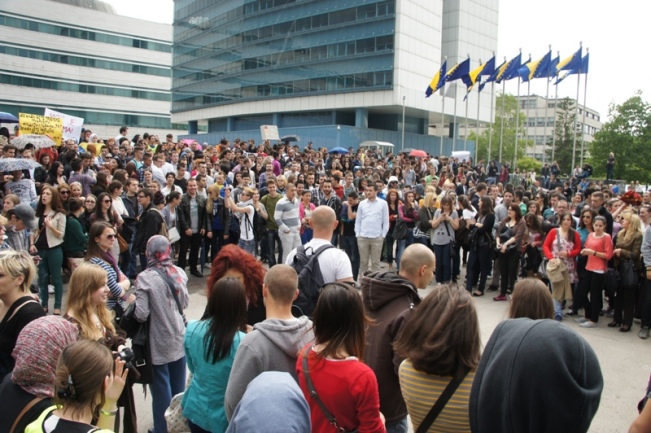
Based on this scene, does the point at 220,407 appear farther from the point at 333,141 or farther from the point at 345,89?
the point at 345,89

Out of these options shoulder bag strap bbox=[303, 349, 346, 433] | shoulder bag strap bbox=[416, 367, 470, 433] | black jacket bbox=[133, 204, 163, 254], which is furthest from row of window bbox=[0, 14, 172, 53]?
shoulder bag strap bbox=[416, 367, 470, 433]

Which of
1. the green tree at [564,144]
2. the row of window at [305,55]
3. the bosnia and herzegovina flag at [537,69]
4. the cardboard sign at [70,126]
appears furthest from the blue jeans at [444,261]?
the green tree at [564,144]

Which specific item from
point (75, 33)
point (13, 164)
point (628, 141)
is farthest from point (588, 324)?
point (75, 33)

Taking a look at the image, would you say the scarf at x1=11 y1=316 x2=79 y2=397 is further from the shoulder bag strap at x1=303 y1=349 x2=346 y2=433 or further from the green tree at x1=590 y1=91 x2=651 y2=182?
the green tree at x1=590 y1=91 x2=651 y2=182

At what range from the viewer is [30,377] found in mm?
2992

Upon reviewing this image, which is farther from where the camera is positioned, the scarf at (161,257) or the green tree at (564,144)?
the green tree at (564,144)

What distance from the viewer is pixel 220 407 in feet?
11.3

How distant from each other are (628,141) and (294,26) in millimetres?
39839

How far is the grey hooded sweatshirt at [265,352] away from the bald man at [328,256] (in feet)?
5.81

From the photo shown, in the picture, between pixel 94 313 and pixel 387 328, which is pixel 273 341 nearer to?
pixel 387 328

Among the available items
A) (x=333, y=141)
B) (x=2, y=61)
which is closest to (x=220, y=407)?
(x=333, y=141)

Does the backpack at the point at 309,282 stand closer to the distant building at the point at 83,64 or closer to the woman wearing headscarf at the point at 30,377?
the woman wearing headscarf at the point at 30,377

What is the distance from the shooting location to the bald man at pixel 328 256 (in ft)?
16.3

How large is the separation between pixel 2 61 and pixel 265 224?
214ft
